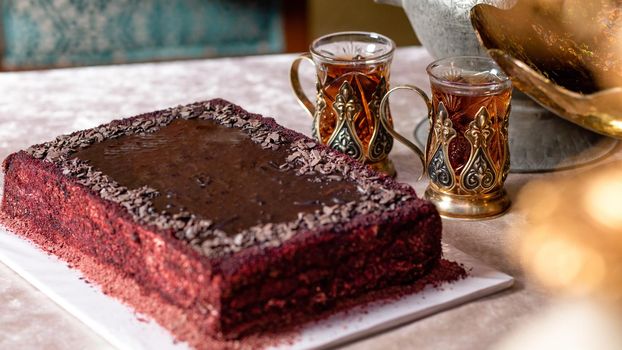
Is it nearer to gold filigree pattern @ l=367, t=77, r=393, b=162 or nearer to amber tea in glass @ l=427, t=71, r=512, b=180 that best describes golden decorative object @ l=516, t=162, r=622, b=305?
amber tea in glass @ l=427, t=71, r=512, b=180

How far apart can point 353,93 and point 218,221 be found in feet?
1.29

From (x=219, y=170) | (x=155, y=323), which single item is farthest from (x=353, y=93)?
(x=155, y=323)

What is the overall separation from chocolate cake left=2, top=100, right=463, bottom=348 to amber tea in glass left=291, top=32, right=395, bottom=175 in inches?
4.4

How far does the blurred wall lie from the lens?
10.0 feet

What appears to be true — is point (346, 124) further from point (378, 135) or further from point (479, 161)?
point (479, 161)

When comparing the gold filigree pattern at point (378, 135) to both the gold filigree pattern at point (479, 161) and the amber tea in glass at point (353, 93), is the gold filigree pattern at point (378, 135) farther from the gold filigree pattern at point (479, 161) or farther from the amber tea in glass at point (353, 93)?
the gold filigree pattern at point (479, 161)

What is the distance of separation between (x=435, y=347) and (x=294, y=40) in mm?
2114

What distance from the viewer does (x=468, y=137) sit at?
1.36 meters

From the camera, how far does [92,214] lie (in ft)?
4.04

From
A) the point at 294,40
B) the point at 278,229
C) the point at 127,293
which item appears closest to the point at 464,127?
the point at 278,229

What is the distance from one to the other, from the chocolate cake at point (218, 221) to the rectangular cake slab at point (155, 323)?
0.06 feet

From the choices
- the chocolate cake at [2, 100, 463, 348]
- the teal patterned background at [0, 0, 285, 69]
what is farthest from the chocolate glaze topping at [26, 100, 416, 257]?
the teal patterned background at [0, 0, 285, 69]

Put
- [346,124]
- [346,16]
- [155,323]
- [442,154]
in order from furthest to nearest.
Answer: [346,16] → [346,124] → [442,154] → [155,323]

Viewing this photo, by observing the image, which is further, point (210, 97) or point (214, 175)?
point (210, 97)
